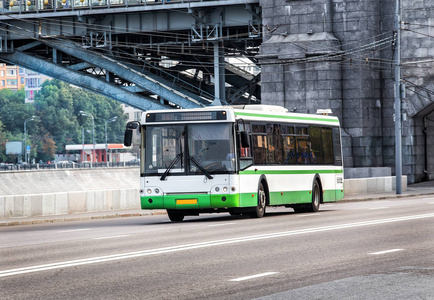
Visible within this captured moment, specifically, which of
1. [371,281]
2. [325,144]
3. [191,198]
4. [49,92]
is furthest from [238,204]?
[49,92]

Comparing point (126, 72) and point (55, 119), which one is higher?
point (55, 119)

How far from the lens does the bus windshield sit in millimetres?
21938

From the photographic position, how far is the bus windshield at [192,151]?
21.9 metres

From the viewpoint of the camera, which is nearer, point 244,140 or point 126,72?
point 244,140

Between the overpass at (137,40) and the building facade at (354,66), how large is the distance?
4.10 m

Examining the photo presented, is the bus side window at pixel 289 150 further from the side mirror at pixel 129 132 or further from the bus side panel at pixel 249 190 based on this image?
the side mirror at pixel 129 132

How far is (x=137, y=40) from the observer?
199 feet

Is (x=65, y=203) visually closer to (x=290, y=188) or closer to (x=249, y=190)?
(x=290, y=188)

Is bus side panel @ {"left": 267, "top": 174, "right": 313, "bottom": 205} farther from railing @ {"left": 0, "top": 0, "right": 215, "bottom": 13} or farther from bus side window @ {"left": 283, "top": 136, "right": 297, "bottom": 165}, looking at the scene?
railing @ {"left": 0, "top": 0, "right": 215, "bottom": 13}

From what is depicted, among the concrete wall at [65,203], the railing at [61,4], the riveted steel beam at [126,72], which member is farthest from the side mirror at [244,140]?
the riveted steel beam at [126,72]

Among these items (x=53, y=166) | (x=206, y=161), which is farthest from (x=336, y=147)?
(x=53, y=166)

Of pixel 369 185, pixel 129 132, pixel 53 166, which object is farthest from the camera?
pixel 53 166

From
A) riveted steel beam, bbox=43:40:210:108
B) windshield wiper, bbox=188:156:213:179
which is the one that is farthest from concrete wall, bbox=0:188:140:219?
riveted steel beam, bbox=43:40:210:108

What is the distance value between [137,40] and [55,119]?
4195 inches
